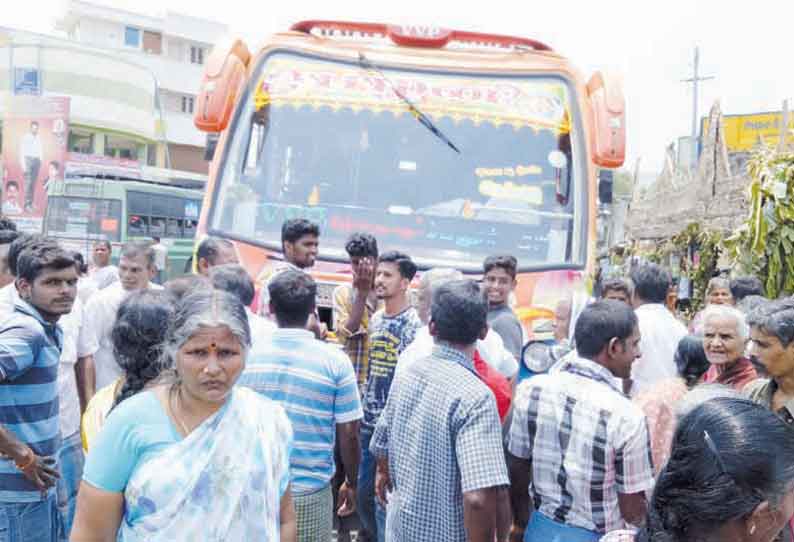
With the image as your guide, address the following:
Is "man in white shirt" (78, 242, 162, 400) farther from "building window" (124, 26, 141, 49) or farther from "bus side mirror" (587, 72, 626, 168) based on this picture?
"building window" (124, 26, 141, 49)

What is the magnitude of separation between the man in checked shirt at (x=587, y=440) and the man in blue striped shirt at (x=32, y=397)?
1.76 metres

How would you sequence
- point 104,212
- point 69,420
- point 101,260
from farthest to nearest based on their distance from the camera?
point 104,212, point 101,260, point 69,420

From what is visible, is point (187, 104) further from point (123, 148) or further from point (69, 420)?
point (69, 420)

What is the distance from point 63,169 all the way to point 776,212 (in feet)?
71.0

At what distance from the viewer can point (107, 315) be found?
4.30m

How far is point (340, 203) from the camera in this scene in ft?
17.0

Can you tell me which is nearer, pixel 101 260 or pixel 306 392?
pixel 306 392

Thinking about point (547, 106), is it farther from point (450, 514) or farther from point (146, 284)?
point (450, 514)

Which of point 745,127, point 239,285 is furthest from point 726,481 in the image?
point 745,127

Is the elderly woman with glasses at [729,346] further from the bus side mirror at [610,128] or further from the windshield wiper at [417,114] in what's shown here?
the windshield wiper at [417,114]

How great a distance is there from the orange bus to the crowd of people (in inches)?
29.5

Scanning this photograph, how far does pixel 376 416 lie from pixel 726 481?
2.57 metres

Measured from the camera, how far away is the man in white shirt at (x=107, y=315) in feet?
13.1

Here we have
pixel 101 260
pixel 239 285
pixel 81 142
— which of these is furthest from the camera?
pixel 81 142
